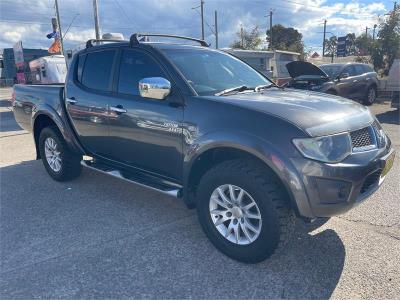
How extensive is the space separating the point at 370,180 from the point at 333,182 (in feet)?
1.64

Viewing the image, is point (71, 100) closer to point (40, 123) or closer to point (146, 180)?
point (40, 123)

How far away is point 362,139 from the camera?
3.14 m

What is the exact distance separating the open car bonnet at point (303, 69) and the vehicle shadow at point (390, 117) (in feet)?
8.49

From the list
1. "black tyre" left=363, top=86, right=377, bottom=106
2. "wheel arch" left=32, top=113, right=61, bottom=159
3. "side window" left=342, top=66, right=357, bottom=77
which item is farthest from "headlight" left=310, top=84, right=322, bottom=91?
"wheel arch" left=32, top=113, right=61, bottom=159

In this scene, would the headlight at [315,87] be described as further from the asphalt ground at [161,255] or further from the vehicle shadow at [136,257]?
the vehicle shadow at [136,257]

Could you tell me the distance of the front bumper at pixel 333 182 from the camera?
9.03 feet

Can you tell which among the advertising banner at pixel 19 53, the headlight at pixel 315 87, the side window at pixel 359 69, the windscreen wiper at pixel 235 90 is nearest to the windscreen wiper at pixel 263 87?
the windscreen wiper at pixel 235 90

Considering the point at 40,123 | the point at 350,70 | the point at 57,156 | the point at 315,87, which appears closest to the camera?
the point at 57,156

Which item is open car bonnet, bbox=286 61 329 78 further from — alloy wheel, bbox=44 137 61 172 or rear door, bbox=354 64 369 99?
alloy wheel, bbox=44 137 61 172

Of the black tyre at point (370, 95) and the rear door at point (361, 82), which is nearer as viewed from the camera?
the rear door at point (361, 82)

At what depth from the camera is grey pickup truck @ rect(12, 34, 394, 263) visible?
9.29 ft

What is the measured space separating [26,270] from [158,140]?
5.30 feet

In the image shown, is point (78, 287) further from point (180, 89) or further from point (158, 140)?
point (180, 89)

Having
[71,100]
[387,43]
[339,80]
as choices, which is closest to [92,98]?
[71,100]
